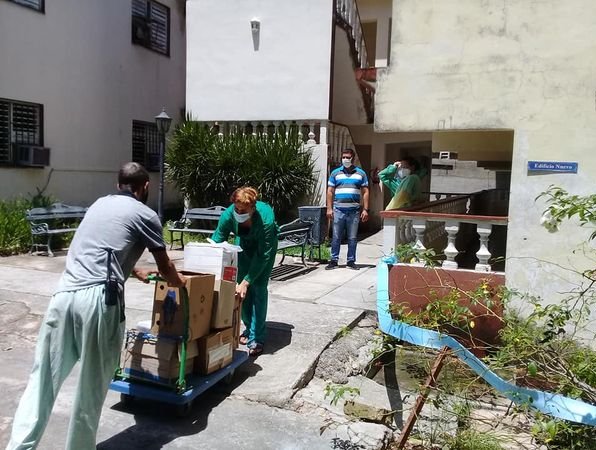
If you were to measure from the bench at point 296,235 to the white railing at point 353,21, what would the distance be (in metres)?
4.88

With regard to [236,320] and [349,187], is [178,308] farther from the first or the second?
[349,187]

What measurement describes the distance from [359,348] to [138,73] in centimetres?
1066

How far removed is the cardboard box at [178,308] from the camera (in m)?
3.69

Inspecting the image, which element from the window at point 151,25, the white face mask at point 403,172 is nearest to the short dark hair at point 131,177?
the white face mask at point 403,172

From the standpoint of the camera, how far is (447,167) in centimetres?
1730

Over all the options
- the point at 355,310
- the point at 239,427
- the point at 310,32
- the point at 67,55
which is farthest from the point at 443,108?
the point at 67,55

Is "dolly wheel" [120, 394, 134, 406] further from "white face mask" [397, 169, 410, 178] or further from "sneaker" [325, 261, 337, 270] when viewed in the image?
"sneaker" [325, 261, 337, 270]

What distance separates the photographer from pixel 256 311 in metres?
4.87

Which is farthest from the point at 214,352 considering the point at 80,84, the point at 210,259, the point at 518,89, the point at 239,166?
the point at 80,84

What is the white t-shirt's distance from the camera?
3.12 m

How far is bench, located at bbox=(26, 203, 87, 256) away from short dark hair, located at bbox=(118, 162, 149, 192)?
6.50 m

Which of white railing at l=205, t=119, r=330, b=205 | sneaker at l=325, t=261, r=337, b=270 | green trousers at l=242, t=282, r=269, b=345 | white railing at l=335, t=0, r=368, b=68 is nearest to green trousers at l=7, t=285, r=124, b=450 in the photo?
green trousers at l=242, t=282, r=269, b=345

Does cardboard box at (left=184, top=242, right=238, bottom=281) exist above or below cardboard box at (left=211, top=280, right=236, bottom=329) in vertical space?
above

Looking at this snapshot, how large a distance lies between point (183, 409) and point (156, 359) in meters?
0.42
